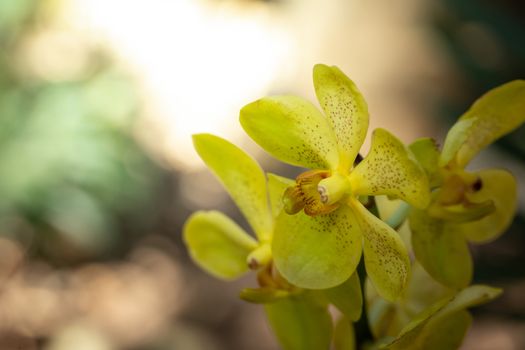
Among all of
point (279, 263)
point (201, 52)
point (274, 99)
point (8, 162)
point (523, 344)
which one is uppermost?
point (274, 99)

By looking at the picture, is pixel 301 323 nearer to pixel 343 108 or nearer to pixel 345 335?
pixel 345 335

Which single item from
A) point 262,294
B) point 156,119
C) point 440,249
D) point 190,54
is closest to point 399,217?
point 440,249

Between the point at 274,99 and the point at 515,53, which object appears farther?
the point at 515,53

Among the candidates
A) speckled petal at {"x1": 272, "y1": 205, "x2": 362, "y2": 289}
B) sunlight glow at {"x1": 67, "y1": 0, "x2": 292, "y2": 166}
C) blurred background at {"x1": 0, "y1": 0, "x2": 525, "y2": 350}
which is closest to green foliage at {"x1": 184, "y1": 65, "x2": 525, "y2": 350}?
speckled petal at {"x1": 272, "y1": 205, "x2": 362, "y2": 289}

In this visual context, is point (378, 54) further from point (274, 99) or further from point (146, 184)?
point (274, 99)

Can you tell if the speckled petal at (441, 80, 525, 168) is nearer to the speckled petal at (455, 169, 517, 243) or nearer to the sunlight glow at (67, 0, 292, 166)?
the speckled petal at (455, 169, 517, 243)

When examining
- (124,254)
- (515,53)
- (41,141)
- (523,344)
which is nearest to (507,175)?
(515,53)

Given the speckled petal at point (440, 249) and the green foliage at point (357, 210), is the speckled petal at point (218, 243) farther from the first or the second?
the speckled petal at point (440, 249)
